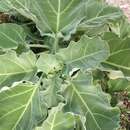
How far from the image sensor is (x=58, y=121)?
1413 mm

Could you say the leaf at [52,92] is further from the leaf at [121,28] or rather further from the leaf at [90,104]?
the leaf at [121,28]

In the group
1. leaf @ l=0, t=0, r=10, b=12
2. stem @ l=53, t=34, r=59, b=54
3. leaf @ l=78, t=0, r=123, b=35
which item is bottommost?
stem @ l=53, t=34, r=59, b=54

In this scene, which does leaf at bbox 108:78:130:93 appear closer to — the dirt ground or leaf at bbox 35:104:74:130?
leaf at bbox 35:104:74:130

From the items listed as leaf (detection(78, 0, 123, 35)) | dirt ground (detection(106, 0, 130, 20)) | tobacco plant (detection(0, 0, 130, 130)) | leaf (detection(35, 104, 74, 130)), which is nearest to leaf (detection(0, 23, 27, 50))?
tobacco plant (detection(0, 0, 130, 130))

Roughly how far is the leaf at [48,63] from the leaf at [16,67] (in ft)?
0.18

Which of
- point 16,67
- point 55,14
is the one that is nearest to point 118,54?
point 55,14

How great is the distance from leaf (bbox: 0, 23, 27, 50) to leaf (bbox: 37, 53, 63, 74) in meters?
0.17

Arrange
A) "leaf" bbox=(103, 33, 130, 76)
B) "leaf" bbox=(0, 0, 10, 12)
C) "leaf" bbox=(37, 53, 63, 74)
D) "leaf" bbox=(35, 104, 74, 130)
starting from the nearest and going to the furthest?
"leaf" bbox=(35, 104, 74, 130), "leaf" bbox=(37, 53, 63, 74), "leaf" bbox=(103, 33, 130, 76), "leaf" bbox=(0, 0, 10, 12)

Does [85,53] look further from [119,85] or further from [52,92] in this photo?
[119,85]

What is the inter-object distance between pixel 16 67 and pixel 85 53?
23 centimetres

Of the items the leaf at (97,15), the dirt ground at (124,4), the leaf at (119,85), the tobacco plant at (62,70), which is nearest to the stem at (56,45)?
the tobacco plant at (62,70)

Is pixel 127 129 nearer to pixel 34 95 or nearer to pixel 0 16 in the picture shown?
pixel 34 95

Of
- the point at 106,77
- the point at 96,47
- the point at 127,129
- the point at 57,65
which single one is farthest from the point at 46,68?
the point at 127,129

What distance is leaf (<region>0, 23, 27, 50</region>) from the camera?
1648mm
